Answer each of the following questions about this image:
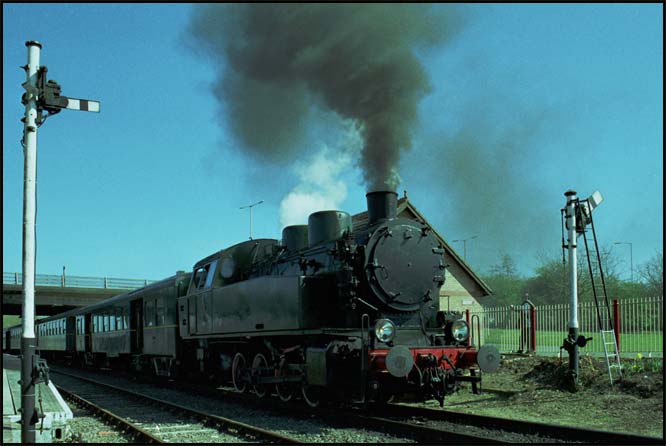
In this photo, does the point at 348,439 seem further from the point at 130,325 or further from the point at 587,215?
the point at 130,325

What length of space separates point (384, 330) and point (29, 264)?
14.4 feet

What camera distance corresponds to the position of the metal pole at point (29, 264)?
22.8ft

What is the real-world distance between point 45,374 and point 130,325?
12.5 meters

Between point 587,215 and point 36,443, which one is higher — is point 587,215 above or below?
above

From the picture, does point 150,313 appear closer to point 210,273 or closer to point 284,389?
point 210,273

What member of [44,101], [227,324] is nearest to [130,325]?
[227,324]

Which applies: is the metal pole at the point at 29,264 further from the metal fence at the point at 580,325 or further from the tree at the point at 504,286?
the tree at the point at 504,286

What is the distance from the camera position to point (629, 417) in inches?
332

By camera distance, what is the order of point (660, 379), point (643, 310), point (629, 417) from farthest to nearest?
point (643, 310) → point (660, 379) → point (629, 417)

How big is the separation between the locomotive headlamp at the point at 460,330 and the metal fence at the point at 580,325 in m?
3.78

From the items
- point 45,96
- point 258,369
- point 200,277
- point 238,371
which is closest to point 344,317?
point 258,369

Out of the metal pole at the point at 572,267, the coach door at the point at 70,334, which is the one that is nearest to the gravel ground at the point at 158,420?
the metal pole at the point at 572,267

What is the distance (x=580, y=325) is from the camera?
16453 millimetres

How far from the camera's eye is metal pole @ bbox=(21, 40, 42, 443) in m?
6.96
